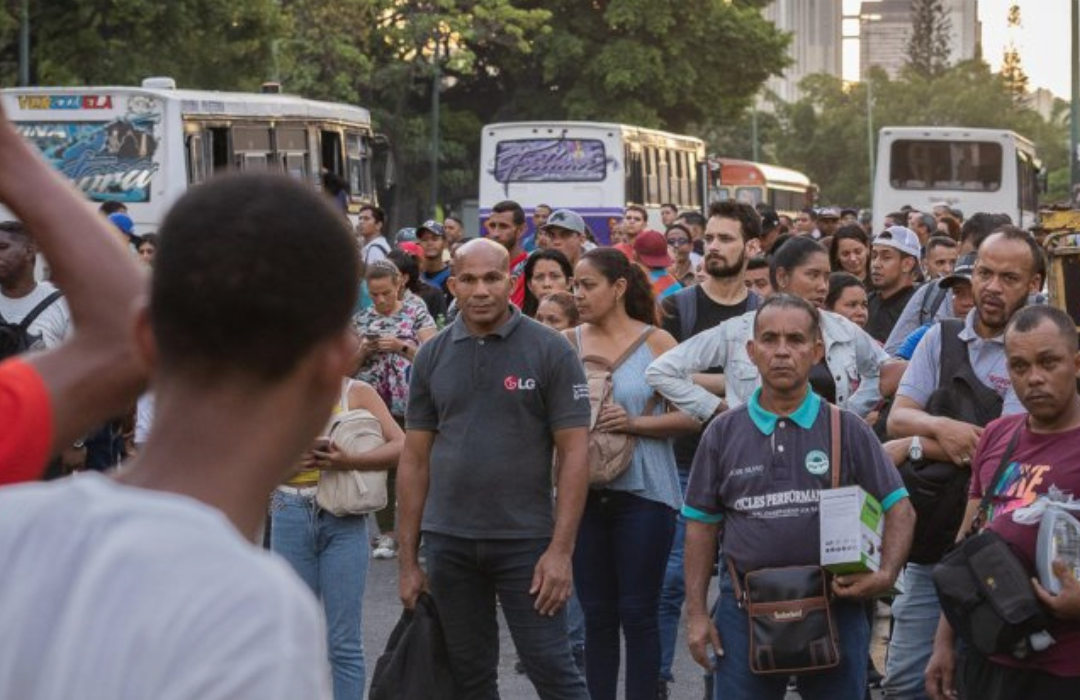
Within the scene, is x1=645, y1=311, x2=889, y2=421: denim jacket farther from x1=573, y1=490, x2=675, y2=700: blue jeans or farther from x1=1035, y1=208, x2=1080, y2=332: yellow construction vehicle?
x1=1035, y1=208, x2=1080, y2=332: yellow construction vehicle

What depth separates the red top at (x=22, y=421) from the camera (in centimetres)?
255

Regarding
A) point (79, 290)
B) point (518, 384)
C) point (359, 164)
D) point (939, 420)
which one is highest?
point (359, 164)

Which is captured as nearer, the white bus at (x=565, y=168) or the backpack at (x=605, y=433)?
the backpack at (x=605, y=433)

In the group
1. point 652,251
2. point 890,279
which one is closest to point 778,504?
point 890,279

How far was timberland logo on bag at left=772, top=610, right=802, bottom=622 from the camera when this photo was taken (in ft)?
19.9

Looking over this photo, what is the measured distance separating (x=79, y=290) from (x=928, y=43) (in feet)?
491

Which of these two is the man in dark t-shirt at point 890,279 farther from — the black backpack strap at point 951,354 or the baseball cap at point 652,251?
the black backpack strap at point 951,354

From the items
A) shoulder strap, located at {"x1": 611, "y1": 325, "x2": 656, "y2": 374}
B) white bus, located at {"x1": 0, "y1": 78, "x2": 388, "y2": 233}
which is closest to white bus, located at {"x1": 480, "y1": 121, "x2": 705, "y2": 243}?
white bus, located at {"x1": 0, "y1": 78, "x2": 388, "y2": 233}

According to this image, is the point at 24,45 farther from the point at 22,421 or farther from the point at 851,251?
the point at 22,421

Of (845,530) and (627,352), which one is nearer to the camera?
(845,530)

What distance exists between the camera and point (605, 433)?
27.0 feet

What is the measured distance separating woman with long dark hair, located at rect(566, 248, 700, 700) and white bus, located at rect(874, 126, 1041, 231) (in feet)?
97.7

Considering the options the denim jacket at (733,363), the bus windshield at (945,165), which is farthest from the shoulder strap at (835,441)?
the bus windshield at (945,165)

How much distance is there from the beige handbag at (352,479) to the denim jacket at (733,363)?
1193mm
